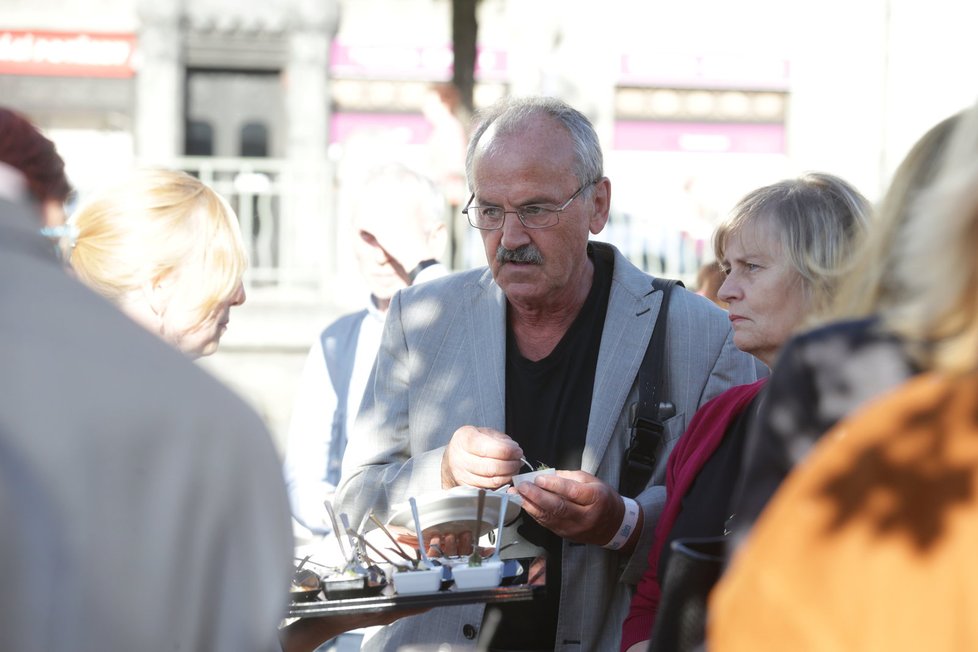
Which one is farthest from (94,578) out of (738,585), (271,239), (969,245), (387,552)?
(271,239)

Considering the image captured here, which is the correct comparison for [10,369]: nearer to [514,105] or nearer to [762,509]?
[762,509]

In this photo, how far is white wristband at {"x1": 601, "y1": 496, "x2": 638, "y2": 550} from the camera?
9.93 ft

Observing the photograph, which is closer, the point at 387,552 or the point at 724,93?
the point at 387,552

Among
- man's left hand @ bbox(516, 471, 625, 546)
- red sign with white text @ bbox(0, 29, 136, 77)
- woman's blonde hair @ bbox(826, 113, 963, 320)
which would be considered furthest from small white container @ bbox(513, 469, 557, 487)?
red sign with white text @ bbox(0, 29, 136, 77)

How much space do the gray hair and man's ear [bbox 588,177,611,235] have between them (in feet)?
0.11

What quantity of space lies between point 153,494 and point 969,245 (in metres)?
0.90

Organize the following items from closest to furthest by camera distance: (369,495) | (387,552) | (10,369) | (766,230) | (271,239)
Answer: (10,369)
(387,552)
(766,230)
(369,495)
(271,239)

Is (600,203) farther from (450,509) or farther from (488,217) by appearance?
(450,509)

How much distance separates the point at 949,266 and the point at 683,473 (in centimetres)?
154

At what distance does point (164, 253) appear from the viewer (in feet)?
10.6

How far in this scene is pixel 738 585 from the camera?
132 cm

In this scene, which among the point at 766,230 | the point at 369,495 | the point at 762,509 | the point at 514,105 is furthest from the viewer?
the point at 514,105

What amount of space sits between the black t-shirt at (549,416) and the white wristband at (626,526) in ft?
0.68

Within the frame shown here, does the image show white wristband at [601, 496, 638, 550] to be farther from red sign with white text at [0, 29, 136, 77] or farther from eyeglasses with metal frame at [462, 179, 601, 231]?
red sign with white text at [0, 29, 136, 77]
